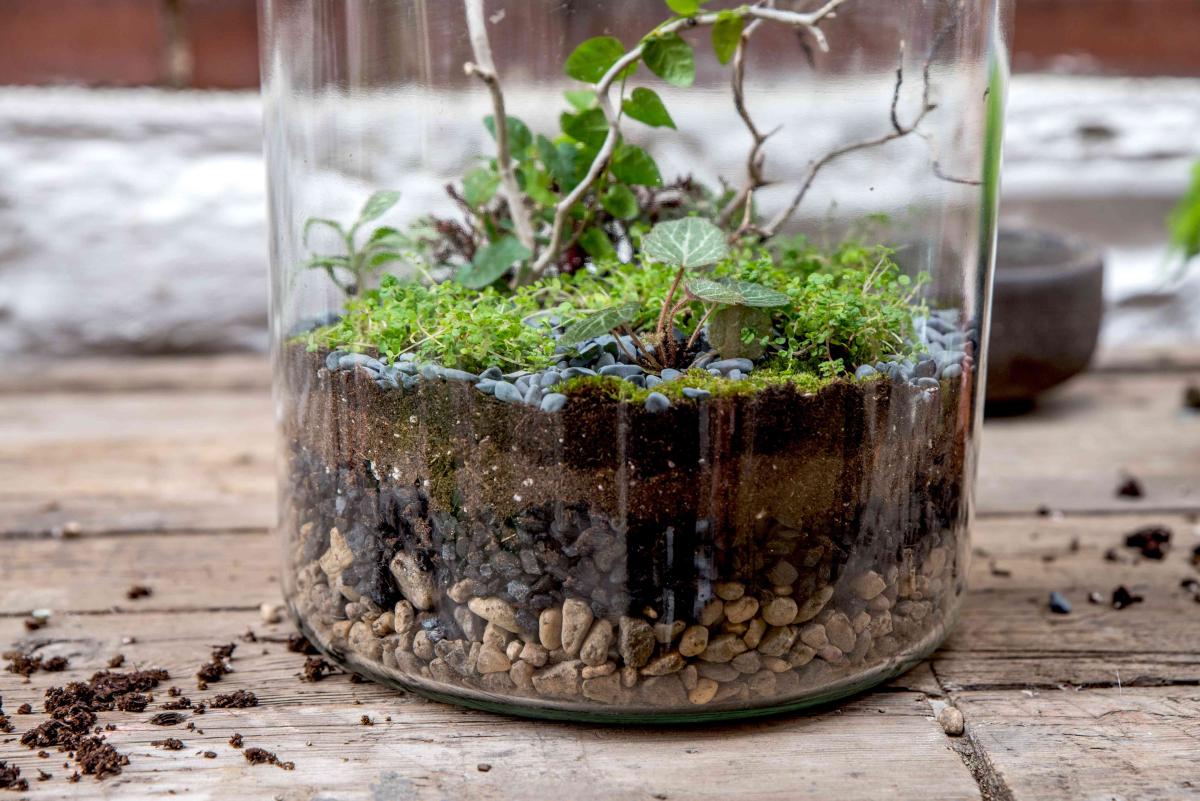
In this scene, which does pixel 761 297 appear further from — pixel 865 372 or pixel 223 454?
pixel 223 454

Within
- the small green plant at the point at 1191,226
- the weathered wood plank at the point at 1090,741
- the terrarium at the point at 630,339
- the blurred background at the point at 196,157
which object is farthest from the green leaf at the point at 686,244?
the blurred background at the point at 196,157

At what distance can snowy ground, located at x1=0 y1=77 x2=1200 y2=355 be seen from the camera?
1771 mm

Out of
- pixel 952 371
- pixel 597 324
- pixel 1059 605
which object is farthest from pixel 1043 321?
pixel 597 324

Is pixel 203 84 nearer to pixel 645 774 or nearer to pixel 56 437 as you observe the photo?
pixel 56 437

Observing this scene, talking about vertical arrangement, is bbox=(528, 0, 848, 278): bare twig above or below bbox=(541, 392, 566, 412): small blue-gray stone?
above

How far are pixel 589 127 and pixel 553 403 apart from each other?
0.90ft

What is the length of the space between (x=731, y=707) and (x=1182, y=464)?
0.84 meters

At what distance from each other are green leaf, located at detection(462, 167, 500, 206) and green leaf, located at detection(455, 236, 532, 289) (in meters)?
0.04

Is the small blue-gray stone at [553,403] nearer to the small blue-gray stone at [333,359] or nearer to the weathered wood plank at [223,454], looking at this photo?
the small blue-gray stone at [333,359]

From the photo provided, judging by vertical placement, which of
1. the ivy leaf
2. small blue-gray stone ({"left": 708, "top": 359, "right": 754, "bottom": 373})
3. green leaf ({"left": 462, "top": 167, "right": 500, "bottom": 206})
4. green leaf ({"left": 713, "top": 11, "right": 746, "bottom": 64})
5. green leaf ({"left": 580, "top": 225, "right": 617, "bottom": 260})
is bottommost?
small blue-gray stone ({"left": 708, "top": 359, "right": 754, "bottom": 373})

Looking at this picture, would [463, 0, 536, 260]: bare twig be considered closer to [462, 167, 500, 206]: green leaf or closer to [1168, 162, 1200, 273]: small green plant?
[462, 167, 500, 206]: green leaf

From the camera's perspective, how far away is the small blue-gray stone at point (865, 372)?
0.72 metres

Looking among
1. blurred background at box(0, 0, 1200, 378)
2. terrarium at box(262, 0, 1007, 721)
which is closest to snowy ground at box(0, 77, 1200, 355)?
blurred background at box(0, 0, 1200, 378)

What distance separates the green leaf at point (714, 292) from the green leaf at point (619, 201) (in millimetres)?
187
